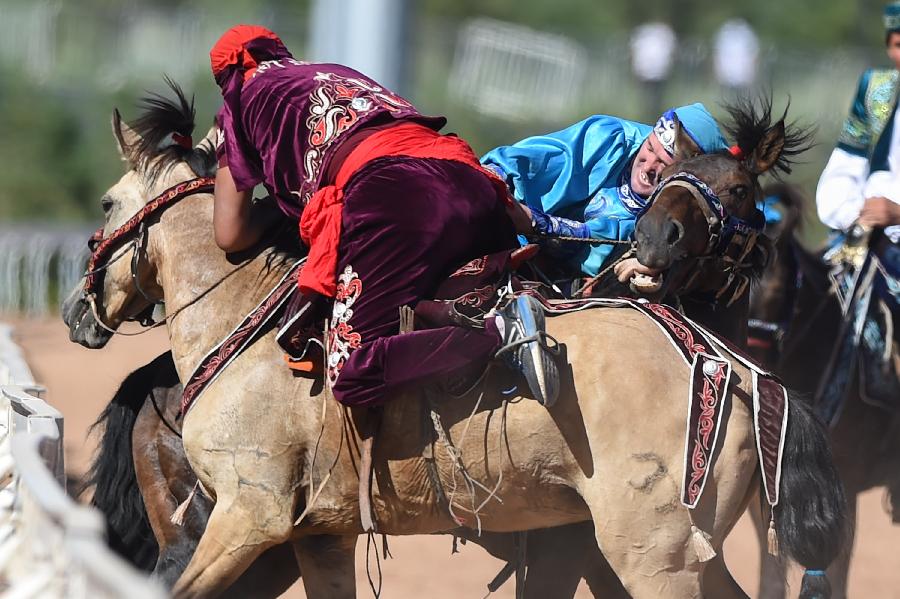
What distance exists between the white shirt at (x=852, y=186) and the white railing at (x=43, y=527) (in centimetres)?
381

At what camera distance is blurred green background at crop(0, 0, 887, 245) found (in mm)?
19375

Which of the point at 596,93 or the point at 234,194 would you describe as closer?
the point at 234,194

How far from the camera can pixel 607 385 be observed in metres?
3.85

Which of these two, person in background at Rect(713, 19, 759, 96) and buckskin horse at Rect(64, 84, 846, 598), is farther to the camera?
person in background at Rect(713, 19, 759, 96)

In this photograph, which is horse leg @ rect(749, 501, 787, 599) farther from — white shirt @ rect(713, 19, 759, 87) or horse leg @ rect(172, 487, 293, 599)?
white shirt @ rect(713, 19, 759, 87)

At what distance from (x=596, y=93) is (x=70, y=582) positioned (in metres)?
18.6

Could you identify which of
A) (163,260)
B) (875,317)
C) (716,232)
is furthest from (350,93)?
(875,317)

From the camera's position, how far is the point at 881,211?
5863 mm

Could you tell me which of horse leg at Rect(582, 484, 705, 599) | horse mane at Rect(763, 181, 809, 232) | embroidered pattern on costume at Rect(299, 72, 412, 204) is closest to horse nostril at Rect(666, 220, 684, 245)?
horse leg at Rect(582, 484, 705, 599)

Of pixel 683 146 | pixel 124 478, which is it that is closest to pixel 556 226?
pixel 683 146

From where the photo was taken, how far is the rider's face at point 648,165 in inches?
182

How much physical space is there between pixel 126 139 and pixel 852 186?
3.51 m

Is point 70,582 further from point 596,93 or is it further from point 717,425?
point 596,93

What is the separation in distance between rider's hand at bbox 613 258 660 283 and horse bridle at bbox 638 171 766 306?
0.63 feet
